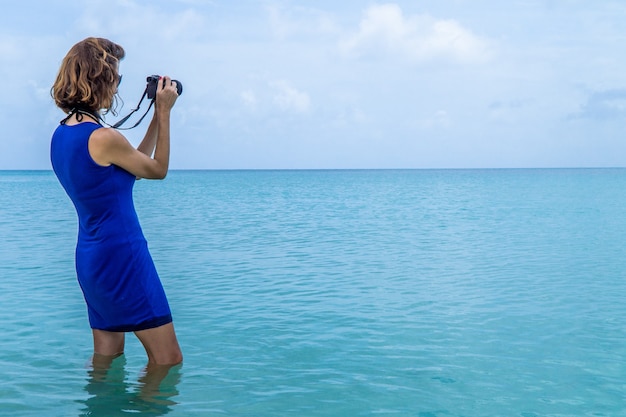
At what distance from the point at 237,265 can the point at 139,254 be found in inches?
320

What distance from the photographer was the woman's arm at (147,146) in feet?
10.6

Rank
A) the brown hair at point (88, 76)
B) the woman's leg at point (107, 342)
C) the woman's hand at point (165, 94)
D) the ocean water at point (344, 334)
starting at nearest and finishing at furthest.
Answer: the brown hair at point (88, 76) → the woman's hand at point (165, 94) → the woman's leg at point (107, 342) → the ocean water at point (344, 334)

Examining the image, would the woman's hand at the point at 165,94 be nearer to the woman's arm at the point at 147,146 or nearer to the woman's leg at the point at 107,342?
the woman's arm at the point at 147,146

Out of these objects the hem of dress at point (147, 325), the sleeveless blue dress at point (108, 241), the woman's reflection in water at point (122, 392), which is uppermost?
the sleeveless blue dress at point (108, 241)

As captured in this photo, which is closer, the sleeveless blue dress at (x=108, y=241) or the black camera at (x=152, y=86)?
the sleeveless blue dress at (x=108, y=241)

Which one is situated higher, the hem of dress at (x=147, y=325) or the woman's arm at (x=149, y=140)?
the woman's arm at (x=149, y=140)

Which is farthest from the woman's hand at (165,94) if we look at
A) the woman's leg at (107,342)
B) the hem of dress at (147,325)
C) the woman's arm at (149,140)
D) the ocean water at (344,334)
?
the ocean water at (344,334)

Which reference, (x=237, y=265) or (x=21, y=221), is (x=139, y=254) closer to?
(x=237, y=265)

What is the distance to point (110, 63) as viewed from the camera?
328 cm

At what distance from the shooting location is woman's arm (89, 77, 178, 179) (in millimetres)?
3229

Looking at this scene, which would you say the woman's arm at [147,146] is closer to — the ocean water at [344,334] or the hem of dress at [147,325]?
the hem of dress at [147,325]

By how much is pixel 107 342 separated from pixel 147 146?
110 cm

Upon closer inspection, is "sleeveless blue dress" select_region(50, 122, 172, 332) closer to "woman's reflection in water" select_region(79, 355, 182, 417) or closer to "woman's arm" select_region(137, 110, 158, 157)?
"woman's arm" select_region(137, 110, 158, 157)

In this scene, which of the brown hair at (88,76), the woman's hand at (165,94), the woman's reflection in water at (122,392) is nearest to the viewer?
the brown hair at (88,76)
